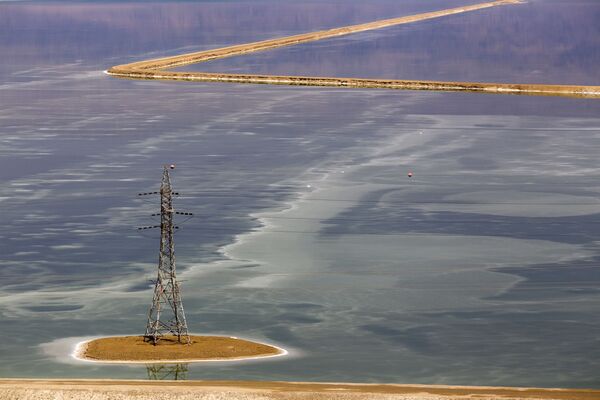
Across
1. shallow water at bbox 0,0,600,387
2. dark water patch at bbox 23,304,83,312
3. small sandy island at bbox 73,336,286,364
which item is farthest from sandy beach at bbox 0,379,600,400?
dark water patch at bbox 23,304,83,312

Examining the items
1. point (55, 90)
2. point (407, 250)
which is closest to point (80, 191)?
point (407, 250)

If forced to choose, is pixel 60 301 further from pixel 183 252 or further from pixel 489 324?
pixel 489 324

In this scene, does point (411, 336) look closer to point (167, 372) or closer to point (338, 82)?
point (167, 372)

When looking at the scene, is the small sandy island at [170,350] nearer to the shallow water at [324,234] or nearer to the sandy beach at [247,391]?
the shallow water at [324,234]

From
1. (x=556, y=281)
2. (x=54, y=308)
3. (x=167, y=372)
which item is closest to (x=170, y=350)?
(x=167, y=372)

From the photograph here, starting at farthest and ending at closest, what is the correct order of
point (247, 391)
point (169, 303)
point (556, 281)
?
1. point (556, 281)
2. point (169, 303)
3. point (247, 391)

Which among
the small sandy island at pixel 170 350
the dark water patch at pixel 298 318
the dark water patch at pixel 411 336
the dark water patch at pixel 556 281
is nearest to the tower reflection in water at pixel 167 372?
the small sandy island at pixel 170 350
